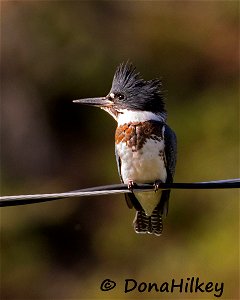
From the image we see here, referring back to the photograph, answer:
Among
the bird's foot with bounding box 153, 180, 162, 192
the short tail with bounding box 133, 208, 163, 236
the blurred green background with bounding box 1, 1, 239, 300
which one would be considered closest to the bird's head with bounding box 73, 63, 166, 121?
the bird's foot with bounding box 153, 180, 162, 192

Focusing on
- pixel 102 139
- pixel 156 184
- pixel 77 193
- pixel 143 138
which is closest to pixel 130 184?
pixel 156 184

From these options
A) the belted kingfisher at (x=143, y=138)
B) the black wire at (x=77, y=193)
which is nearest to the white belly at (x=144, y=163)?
the belted kingfisher at (x=143, y=138)

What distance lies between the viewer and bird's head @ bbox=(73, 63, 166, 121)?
4.43 m

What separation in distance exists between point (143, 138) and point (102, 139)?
4.71 metres

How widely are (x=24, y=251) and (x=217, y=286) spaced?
2.00 meters

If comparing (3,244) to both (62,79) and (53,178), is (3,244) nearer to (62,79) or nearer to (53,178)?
(53,178)

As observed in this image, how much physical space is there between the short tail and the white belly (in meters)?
0.28

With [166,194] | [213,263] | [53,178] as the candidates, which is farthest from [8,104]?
[166,194]

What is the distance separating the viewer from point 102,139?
29.5 feet

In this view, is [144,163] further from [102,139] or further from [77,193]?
[102,139]

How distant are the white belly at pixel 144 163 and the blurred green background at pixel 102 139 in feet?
7.87

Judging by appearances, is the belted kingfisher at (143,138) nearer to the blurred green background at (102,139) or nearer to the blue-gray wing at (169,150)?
the blue-gray wing at (169,150)

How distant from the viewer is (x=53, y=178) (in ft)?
28.6

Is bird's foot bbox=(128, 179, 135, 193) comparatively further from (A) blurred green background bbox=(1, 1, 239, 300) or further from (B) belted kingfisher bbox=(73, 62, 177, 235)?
(A) blurred green background bbox=(1, 1, 239, 300)
